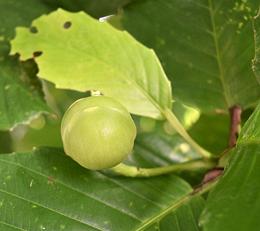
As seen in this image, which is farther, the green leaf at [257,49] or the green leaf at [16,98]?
the green leaf at [16,98]

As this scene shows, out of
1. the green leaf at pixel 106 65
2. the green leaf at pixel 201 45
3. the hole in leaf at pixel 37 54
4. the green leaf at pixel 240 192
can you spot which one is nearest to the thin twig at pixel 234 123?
the green leaf at pixel 201 45

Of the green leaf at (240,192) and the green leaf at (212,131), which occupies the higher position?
the green leaf at (240,192)

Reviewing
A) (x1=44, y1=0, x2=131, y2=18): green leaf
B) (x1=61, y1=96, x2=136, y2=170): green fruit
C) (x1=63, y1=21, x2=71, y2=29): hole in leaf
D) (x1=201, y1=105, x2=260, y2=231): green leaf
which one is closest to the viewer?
(x1=201, y1=105, x2=260, y2=231): green leaf

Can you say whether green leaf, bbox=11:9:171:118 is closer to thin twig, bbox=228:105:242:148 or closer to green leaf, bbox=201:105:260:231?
thin twig, bbox=228:105:242:148

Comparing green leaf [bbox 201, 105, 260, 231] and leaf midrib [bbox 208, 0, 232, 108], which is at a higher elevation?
green leaf [bbox 201, 105, 260, 231]

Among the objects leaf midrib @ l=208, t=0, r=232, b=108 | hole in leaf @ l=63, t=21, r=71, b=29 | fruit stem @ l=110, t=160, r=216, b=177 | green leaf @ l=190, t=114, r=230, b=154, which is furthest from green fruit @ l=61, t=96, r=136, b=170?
green leaf @ l=190, t=114, r=230, b=154

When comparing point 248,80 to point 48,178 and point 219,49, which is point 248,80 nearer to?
point 219,49

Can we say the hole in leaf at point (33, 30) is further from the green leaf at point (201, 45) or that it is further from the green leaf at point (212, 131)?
the green leaf at point (212, 131)
